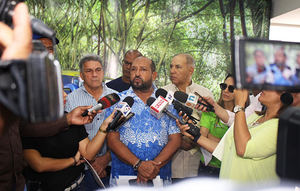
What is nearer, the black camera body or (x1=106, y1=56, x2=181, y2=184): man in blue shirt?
the black camera body

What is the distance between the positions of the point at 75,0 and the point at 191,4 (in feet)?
5.94

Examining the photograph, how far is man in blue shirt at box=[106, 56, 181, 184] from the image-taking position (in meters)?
2.13

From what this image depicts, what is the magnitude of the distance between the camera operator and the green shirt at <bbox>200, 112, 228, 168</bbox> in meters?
1.18

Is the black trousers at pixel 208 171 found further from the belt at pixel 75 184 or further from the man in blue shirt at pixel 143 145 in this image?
the belt at pixel 75 184

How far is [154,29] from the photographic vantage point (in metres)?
4.22

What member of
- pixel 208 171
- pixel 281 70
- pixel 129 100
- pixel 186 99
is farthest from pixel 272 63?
pixel 208 171

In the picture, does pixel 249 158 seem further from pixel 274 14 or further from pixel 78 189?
pixel 274 14

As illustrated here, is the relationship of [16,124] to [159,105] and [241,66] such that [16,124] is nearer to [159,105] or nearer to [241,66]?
[159,105]

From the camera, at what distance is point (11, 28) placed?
69 cm

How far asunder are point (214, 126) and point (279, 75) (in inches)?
70.6

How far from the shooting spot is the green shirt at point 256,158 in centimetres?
148

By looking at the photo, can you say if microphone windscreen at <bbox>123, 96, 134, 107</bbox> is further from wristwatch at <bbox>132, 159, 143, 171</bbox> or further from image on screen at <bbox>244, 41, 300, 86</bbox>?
image on screen at <bbox>244, 41, 300, 86</bbox>

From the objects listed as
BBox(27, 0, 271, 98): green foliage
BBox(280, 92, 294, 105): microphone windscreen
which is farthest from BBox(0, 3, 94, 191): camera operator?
BBox(27, 0, 271, 98): green foliage

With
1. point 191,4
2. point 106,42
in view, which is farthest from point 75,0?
point 191,4
